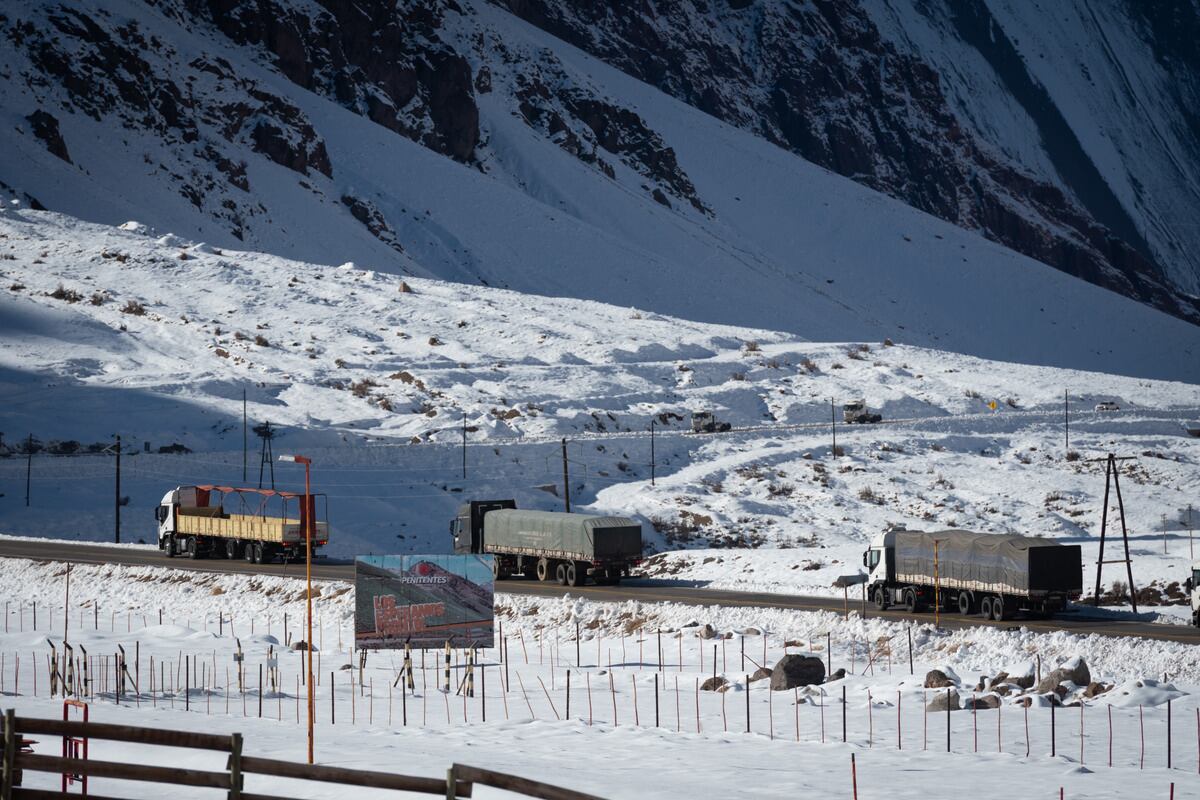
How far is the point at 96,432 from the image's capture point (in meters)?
80.9

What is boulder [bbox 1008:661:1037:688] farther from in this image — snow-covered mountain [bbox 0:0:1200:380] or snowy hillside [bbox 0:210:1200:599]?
snow-covered mountain [bbox 0:0:1200:380]

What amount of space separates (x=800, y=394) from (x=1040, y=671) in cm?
6967

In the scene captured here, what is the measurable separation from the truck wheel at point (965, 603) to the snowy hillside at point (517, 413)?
7873 mm

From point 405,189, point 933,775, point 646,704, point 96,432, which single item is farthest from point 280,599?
point 405,189

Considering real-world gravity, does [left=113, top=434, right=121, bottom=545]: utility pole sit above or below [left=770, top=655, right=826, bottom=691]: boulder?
above

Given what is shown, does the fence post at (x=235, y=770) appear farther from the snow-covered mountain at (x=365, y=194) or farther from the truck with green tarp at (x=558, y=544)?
the snow-covered mountain at (x=365, y=194)

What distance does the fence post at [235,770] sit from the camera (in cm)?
1219

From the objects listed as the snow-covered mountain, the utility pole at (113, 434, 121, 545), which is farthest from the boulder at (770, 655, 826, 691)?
the snow-covered mountain

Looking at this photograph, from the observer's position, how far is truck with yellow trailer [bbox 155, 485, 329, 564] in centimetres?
5747

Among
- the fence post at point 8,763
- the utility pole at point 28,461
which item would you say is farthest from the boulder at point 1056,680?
the utility pole at point 28,461

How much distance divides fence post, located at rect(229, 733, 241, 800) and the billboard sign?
2342cm

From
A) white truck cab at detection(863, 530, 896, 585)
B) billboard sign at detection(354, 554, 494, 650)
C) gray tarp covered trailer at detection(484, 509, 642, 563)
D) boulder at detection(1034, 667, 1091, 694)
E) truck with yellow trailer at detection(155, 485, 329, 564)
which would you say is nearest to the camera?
boulder at detection(1034, 667, 1091, 694)

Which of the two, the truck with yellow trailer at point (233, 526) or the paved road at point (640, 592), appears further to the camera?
the truck with yellow trailer at point (233, 526)

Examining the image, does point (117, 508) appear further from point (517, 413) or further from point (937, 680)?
point (937, 680)
